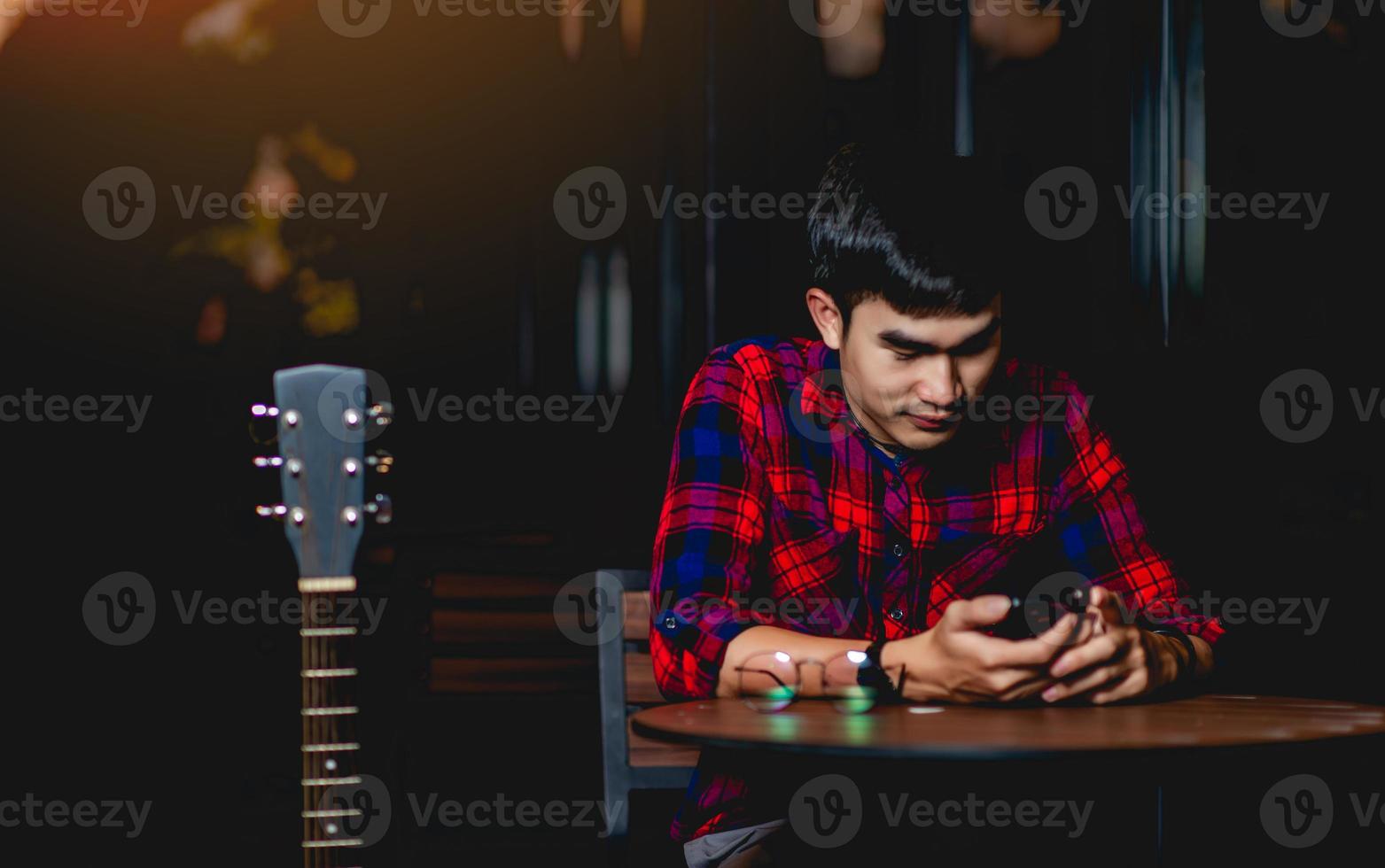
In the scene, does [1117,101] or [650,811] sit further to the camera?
[650,811]

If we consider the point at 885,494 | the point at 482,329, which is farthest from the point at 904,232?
the point at 482,329

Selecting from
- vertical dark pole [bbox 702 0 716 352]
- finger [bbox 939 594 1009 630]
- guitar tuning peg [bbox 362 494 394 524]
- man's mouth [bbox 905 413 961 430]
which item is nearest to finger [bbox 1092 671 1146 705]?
finger [bbox 939 594 1009 630]

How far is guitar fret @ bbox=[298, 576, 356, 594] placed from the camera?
6.16ft

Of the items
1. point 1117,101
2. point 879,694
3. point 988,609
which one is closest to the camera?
point 988,609

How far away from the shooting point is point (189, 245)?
520 cm

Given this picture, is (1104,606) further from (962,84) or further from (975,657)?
(962,84)

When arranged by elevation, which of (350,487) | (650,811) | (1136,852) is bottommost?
(650,811)

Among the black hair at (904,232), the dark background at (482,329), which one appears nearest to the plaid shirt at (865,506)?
the black hair at (904,232)

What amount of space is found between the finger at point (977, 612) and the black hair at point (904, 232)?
475 millimetres

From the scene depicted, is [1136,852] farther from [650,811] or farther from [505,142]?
[505,142]

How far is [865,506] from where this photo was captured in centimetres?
200

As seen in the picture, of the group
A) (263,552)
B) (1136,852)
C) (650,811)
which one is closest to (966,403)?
(1136,852)

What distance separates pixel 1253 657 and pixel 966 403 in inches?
43.8

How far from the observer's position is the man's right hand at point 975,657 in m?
1.42
